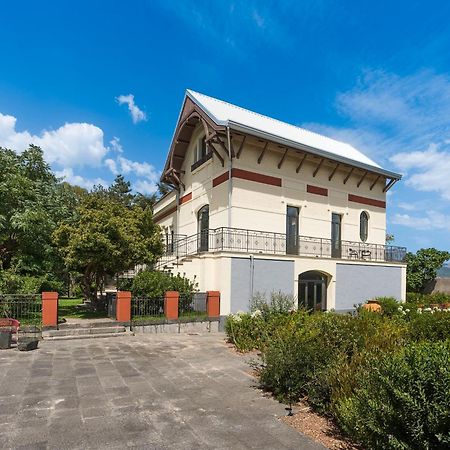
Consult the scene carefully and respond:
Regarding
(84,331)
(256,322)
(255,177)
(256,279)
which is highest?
(255,177)

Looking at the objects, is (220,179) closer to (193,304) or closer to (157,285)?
(157,285)

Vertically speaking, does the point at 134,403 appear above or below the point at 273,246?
below

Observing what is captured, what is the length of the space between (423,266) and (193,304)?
A: 20.3 meters

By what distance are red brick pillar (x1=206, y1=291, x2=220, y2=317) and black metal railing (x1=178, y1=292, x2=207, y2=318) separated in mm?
191

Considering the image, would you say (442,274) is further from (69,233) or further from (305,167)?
(69,233)

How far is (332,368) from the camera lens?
5.77m

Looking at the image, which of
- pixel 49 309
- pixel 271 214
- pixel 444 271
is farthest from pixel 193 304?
pixel 444 271

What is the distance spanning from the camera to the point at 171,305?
1330 cm

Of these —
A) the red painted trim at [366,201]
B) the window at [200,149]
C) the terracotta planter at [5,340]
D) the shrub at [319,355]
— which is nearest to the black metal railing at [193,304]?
the terracotta planter at [5,340]

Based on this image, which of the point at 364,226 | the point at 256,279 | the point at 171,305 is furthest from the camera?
the point at 364,226

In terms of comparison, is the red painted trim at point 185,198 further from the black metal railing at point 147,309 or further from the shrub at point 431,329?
the shrub at point 431,329

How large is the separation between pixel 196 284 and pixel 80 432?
33.9 ft

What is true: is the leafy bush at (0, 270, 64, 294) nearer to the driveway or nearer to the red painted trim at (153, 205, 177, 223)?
the driveway

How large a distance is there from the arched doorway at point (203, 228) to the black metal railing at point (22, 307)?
764cm
